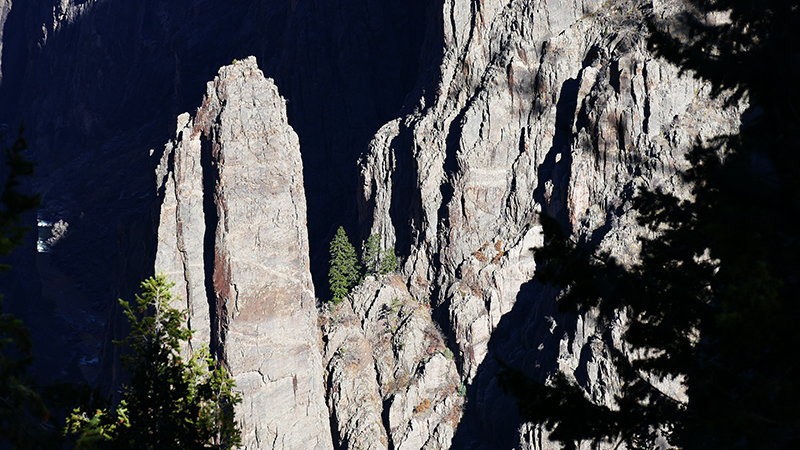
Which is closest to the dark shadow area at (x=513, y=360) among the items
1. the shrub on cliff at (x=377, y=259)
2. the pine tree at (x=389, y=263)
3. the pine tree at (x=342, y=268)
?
the pine tree at (x=389, y=263)

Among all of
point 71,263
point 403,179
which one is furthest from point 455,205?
point 71,263

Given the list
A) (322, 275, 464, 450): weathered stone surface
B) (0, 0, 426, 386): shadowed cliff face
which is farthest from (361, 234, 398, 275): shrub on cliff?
(0, 0, 426, 386): shadowed cliff face

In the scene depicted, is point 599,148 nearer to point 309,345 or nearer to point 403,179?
point 403,179

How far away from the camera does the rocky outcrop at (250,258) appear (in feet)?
182

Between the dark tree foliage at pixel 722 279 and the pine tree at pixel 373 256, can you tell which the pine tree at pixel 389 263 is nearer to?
the pine tree at pixel 373 256

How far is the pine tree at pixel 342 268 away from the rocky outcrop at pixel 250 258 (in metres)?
4.82

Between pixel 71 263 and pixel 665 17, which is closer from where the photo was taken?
pixel 665 17

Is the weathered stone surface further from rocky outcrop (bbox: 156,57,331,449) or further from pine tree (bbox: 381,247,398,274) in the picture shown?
pine tree (bbox: 381,247,398,274)

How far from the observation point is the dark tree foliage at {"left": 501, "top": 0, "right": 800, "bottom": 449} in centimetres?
934

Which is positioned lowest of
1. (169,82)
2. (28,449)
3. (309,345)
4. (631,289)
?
(309,345)

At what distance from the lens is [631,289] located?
12.5 m

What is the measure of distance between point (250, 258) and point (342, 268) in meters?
10.4

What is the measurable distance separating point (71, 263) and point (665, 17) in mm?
83482

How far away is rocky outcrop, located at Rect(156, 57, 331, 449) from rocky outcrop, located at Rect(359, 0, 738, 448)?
11.0 meters
